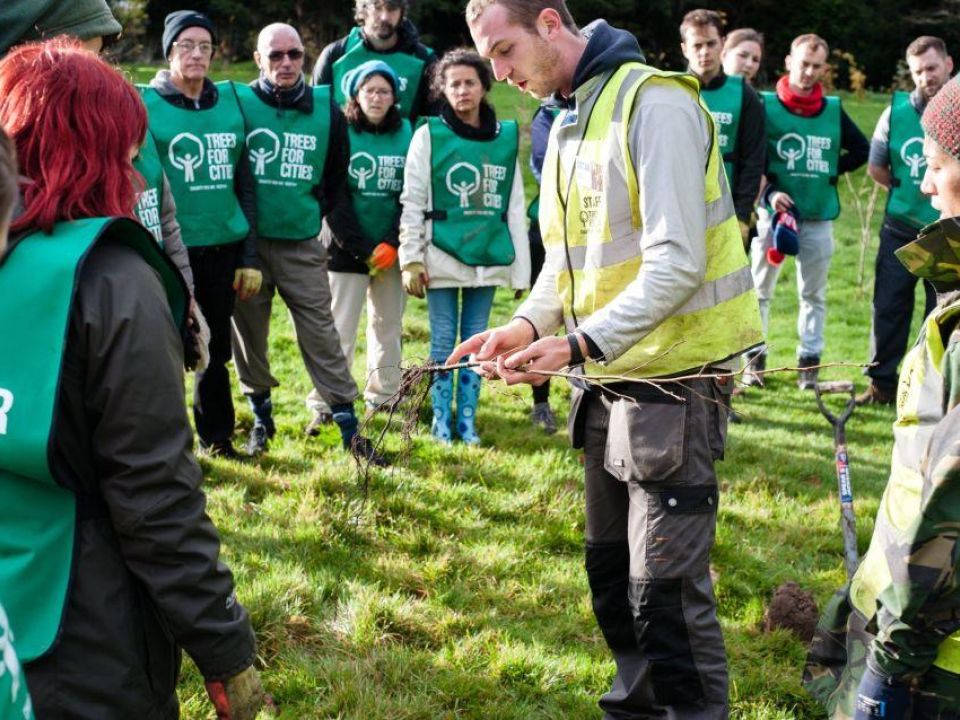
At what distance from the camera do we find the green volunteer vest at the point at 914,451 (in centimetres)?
237

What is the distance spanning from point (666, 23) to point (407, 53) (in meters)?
21.4

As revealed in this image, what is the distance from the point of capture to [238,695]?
2338mm

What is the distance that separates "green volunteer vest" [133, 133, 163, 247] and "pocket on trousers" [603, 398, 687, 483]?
278 cm

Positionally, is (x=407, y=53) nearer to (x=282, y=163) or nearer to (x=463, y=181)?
(x=463, y=181)

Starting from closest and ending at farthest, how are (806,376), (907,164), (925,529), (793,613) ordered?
(925,529), (793,613), (907,164), (806,376)

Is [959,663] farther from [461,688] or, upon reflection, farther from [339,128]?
[339,128]

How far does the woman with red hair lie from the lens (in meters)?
2.00

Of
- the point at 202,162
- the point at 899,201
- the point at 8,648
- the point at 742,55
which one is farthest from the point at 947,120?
the point at 742,55

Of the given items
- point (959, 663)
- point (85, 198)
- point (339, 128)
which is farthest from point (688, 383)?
point (339, 128)

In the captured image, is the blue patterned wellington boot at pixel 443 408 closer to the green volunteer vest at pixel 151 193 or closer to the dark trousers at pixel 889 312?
the green volunteer vest at pixel 151 193

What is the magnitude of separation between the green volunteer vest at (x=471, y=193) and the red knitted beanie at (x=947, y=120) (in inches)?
175

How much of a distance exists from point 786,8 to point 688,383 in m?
29.4

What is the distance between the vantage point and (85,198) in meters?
2.22

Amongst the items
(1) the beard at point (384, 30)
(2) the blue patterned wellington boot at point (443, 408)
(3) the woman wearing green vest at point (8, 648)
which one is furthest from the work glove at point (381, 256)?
(3) the woman wearing green vest at point (8, 648)
